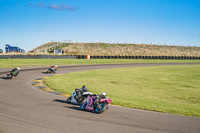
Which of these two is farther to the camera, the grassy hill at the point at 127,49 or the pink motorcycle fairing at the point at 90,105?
the grassy hill at the point at 127,49

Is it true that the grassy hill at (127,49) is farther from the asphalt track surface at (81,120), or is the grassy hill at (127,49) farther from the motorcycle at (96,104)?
the motorcycle at (96,104)

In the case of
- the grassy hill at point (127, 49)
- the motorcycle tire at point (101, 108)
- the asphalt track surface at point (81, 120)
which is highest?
the grassy hill at point (127, 49)

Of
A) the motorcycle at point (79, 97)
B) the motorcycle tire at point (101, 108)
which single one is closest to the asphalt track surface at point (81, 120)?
the motorcycle tire at point (101, 108)

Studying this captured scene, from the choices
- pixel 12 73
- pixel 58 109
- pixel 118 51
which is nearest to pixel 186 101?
pixel 58 109

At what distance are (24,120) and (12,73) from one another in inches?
556

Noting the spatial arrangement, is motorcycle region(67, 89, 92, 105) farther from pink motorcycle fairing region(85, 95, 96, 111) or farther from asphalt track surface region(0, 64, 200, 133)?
pink motorcycle fairing region(85, 95, 96, 111)

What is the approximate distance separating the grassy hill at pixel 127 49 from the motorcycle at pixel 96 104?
281 ft

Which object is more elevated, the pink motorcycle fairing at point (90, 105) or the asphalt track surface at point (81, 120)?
the pink motorcycle fairing at point (90, 105)

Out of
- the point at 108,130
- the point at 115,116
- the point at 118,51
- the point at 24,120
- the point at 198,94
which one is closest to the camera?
the point at 108,130

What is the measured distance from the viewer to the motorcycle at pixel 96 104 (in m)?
9.15

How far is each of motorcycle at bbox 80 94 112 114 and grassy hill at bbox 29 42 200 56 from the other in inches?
3370

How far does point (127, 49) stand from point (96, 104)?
10374cm

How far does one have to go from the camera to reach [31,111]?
30.3ft

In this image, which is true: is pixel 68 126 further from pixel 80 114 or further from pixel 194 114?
pixel 194 114
